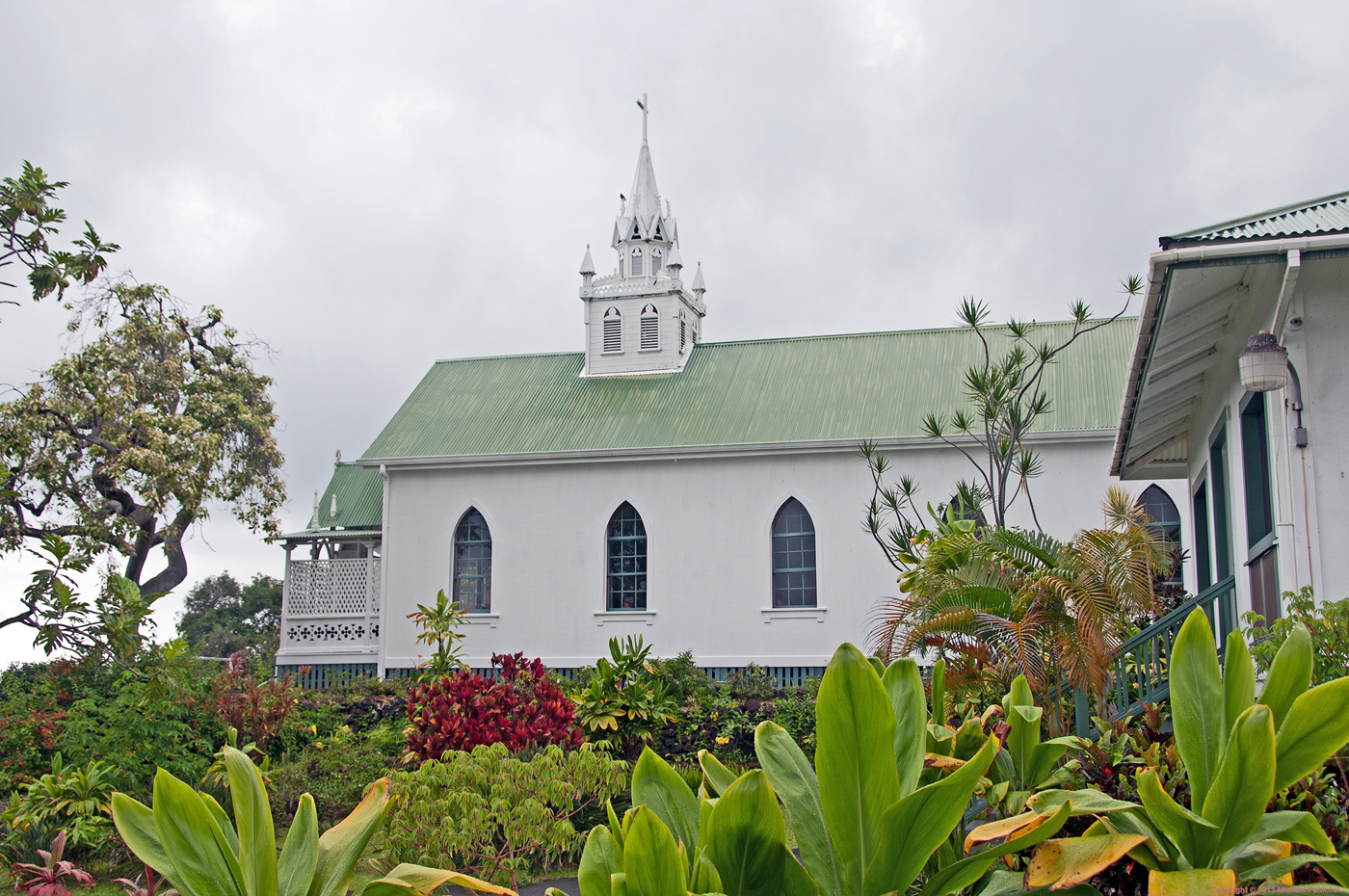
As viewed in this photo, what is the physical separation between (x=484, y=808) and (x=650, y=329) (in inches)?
701

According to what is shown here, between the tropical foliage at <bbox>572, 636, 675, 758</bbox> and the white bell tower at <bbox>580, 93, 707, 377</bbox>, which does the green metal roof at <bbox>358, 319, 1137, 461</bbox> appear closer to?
the white bell tower at <bbox>580, 93, 707, 377</bbox>

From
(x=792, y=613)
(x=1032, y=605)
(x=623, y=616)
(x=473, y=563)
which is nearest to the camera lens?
(x=1032, y=605)

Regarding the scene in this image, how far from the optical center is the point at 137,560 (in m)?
25.6

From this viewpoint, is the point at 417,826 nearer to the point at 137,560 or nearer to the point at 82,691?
the point at 82,691

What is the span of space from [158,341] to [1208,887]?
87.6 ft

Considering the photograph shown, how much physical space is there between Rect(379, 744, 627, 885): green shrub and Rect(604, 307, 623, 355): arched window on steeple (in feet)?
54.0

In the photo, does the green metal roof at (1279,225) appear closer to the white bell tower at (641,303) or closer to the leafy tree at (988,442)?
the leafy tree at (988,442)

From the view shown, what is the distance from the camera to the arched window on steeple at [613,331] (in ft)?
84.1

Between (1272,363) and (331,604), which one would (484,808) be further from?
(331,604)

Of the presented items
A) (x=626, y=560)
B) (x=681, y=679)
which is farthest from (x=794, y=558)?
(x=681, y=679)

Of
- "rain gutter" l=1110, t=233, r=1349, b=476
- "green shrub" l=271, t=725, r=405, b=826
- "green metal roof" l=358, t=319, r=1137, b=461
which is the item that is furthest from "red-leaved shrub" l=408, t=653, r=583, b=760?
"green metal roof" l=358, t=319, r=1137, b=461

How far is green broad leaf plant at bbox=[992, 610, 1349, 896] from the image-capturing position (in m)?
2.61

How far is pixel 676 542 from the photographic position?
71.4 feet

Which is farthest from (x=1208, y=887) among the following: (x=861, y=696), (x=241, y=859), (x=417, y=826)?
(x=417, y=826)
